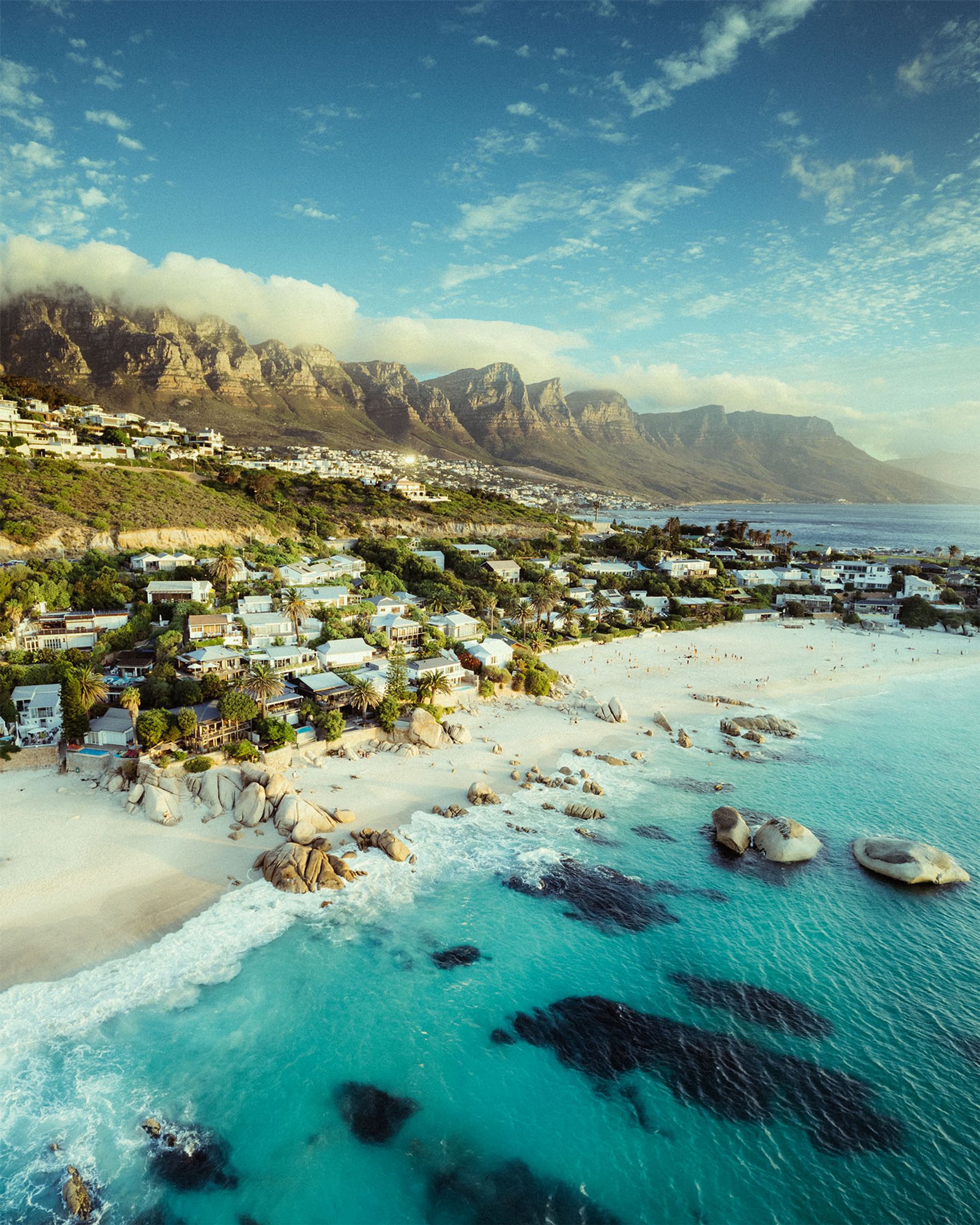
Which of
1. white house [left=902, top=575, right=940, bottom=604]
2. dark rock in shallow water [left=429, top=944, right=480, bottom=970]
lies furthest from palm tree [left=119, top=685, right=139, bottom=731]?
white house [left=902, top=575, right=940, bottom=604]

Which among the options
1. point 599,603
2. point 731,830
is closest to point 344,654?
point 731,830

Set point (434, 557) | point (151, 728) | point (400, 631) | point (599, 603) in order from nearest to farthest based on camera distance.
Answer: point (151, 728), point (400, 631), point (599, 603), point (434, 557)

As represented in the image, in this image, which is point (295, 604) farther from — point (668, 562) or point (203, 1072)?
point (668, 562)

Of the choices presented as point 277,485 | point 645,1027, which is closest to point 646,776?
point 645,1027

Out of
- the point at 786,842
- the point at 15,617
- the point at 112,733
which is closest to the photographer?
the point at 786,842

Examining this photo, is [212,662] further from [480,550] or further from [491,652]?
[480,550]

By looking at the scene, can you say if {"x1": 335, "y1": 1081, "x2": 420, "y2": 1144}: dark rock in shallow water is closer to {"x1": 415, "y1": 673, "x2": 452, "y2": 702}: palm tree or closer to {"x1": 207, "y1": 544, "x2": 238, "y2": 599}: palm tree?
{"x1": 415, "y1": 673, "x2": 452, "y2": 702}: palm tree
